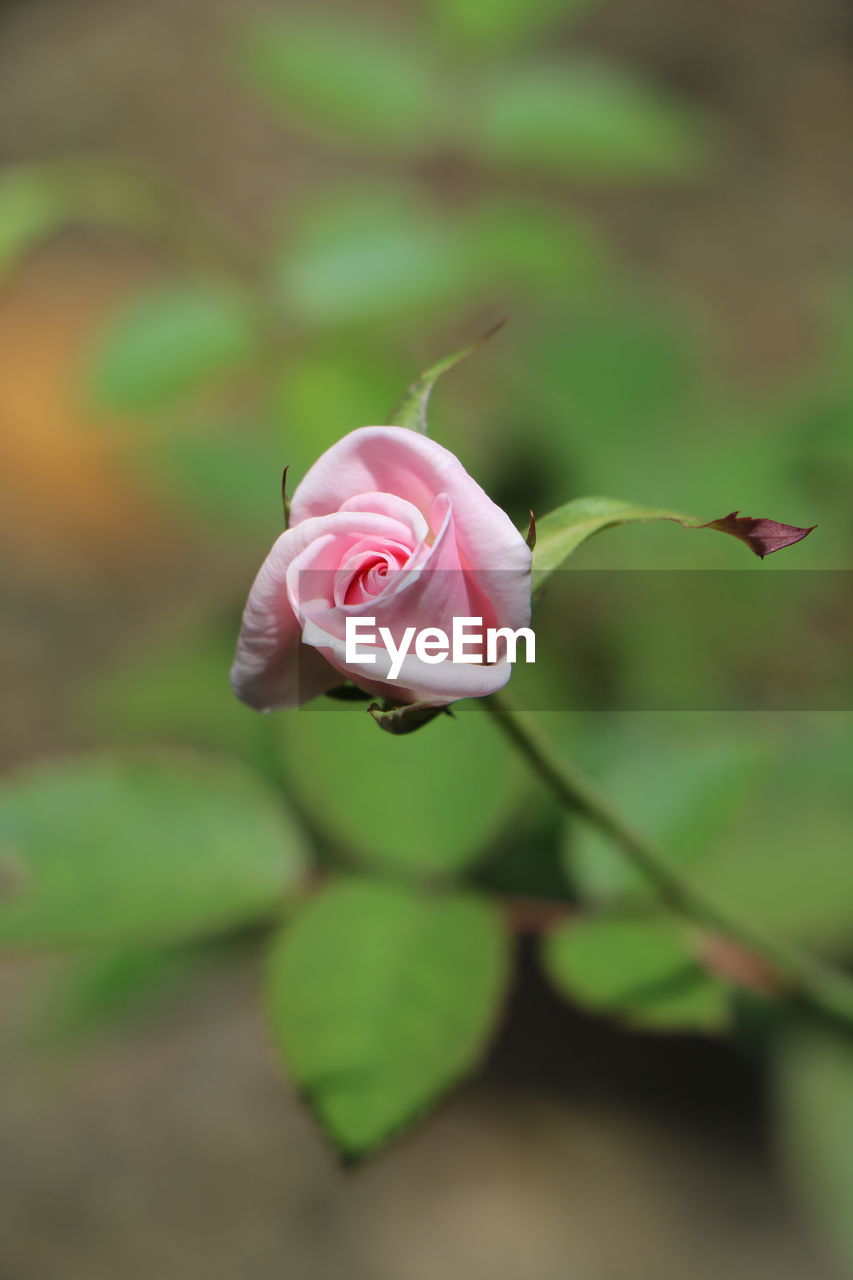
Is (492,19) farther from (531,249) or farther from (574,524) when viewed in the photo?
(574,524)

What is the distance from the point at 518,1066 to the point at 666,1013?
848mm

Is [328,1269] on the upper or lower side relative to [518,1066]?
lower

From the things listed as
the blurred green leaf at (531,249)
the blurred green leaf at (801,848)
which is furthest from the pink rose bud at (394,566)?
the blurred green leaf at (531,249)

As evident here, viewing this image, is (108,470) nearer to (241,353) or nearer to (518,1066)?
(241,353)

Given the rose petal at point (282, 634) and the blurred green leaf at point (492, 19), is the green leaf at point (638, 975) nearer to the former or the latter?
the rose petal at point (282, 634)

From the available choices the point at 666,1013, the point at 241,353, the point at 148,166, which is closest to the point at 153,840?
the point at 666,1013

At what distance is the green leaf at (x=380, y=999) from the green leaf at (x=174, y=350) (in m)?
0.60

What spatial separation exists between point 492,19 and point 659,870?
1.14m

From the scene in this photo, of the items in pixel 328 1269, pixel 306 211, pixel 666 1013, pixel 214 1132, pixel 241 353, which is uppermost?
pixel 306 211

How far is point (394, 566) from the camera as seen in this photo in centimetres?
43

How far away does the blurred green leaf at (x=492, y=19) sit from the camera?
135 cm

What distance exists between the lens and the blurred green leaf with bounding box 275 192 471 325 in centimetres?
120

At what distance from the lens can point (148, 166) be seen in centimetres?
254

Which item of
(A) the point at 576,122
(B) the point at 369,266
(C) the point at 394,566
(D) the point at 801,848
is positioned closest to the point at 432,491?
(C) the point at 394,566
